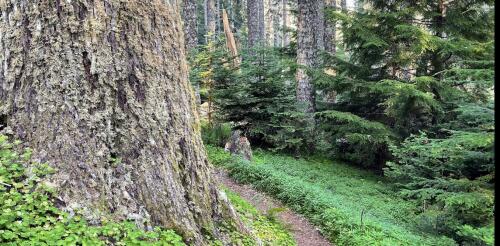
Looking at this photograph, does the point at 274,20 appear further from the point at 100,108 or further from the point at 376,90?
the point at 100,108

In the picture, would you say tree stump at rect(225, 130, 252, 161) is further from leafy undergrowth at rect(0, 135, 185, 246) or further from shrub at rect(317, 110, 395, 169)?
leafy undergrowth at rect(0, 135, 185, 246)

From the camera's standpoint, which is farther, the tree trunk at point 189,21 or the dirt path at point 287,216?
the tree trunk at point 189,21

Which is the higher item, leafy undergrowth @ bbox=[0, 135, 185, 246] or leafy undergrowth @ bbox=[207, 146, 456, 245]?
leafy undergrowth @ bbox=[0, 135, 185, 246]

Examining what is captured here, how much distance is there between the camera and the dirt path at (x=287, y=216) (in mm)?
7469

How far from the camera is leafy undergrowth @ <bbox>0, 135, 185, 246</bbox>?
3.52 meters

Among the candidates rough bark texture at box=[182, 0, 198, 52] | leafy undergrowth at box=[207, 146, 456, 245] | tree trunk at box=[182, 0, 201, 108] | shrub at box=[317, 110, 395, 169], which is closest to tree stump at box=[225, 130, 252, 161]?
leafy undergrowth at box=[207, 146, 456, 245]

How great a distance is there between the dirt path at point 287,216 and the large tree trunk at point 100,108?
2.94 m

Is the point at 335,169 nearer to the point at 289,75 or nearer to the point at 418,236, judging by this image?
the point at 289,75

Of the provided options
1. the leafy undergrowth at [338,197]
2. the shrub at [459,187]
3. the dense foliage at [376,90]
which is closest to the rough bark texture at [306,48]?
the dense foliage at [376,90]

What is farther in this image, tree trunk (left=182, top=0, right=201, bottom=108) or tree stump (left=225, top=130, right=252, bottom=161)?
tree trunk (left=182, top=0, right=201, bottom=108)

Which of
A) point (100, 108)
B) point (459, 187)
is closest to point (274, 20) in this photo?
point (459, 187)

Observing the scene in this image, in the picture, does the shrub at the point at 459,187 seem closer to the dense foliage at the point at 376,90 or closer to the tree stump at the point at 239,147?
the dense foliage at the point at 376,90

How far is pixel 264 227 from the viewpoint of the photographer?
702 centimetres

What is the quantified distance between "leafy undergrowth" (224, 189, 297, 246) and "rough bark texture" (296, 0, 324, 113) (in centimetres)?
644
